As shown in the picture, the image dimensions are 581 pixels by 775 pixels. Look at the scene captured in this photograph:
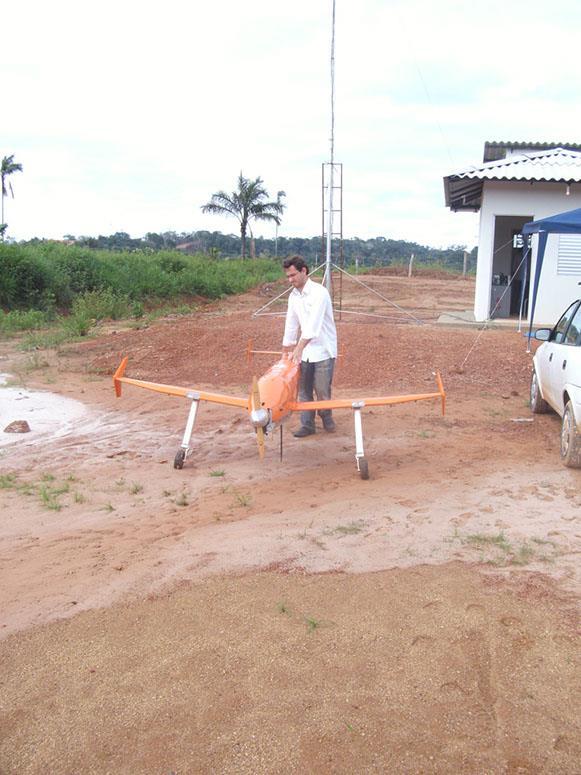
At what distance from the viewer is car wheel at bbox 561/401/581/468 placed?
6309mm

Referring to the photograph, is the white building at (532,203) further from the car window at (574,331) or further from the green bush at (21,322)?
the green bush at (21,322)

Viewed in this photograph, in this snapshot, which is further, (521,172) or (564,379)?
(521,172)

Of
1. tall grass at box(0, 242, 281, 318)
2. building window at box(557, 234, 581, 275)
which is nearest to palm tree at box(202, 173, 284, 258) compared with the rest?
tall grass at box(0, 242, 281, 318)

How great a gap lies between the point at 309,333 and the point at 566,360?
254 cm

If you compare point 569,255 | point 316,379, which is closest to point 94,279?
point 569,255

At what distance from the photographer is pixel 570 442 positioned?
6367 mm

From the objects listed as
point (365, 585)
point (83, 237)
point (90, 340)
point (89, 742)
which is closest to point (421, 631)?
point (365, 585)

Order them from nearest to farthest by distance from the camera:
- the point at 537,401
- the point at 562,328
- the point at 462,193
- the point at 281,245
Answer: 1. the point at 562,328
2. the point at 537,401
3. the point at 462,193
4. the point at 281,245

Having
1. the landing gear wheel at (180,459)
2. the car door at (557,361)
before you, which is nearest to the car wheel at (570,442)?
the car door at (557,361)

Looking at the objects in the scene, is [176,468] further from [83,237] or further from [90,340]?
[83,237]

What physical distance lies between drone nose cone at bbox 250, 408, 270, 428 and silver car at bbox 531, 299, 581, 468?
2.78m

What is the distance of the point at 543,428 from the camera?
8.17m

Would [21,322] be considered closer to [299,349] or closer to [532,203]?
[532,203]

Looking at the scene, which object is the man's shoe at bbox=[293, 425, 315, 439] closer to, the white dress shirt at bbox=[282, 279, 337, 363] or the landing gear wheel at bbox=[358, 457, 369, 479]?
the white dress shirt at bbox=[282, 279, 337, 363]
